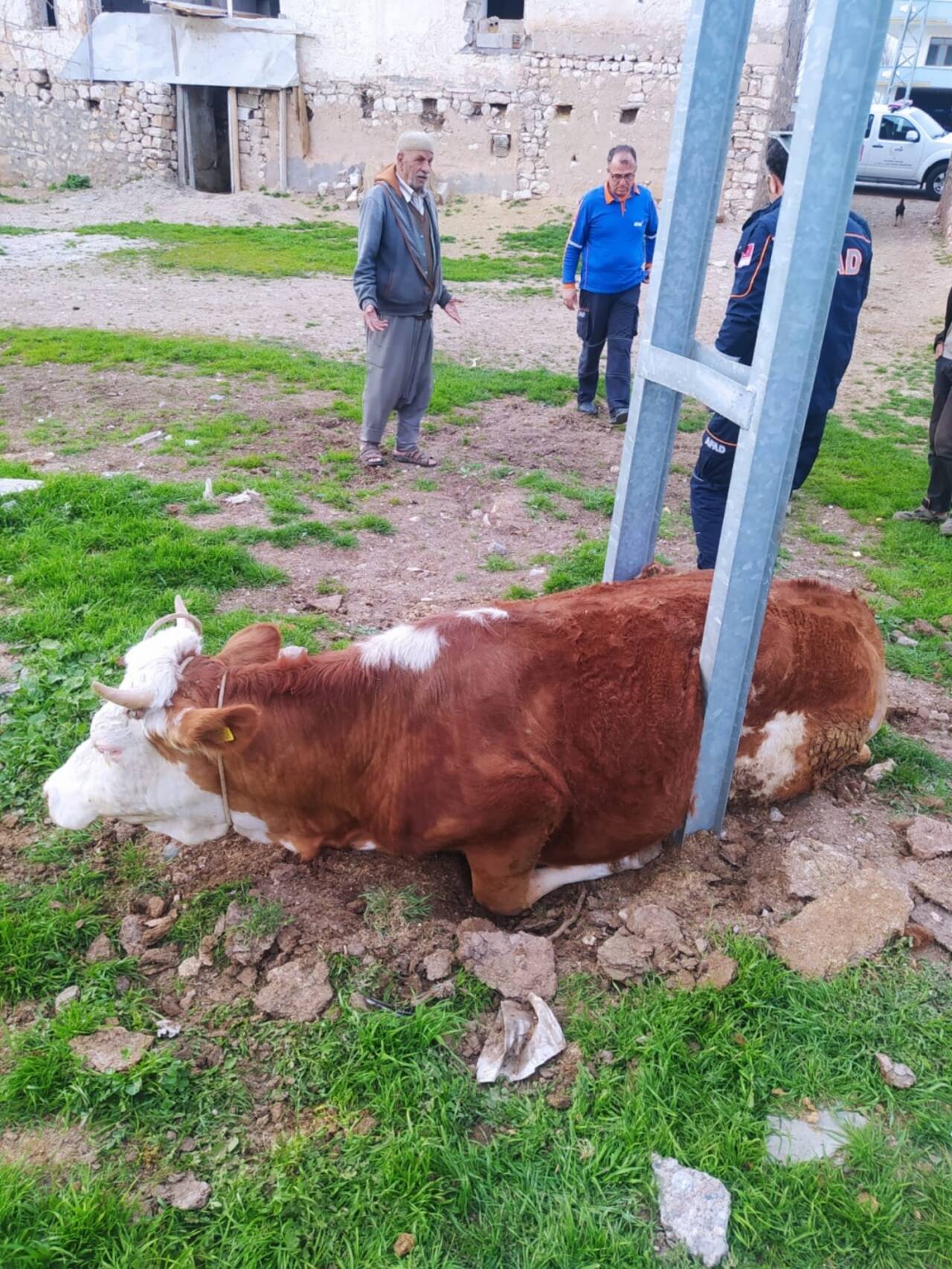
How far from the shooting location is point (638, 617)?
11.1 feet

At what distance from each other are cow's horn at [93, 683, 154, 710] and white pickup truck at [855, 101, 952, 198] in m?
26.1

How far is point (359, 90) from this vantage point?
23141 millimetres

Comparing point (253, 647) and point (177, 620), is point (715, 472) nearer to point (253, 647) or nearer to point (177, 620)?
point (253, 647)

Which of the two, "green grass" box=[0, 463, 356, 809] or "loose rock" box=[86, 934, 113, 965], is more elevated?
"green grass" box=[0, 463, 356, 809]

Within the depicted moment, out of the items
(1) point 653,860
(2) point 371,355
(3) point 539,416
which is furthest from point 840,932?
(3) point 539,416

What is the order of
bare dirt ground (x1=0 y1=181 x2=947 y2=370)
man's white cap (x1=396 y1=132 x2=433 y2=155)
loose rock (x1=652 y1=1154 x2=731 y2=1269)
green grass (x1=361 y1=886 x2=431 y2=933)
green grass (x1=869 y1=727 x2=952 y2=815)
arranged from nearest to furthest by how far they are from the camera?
loose rock (x1=652 y1=1154 x2=731 y2=1269) → green grass (x1=361 y1=886 x2=431 y2=933) → green grass (x1=869 y1=727 x2=952 y2=815) → man's white cap (x1=396 y1=132 x2=433 y2=155) → bare dirt ground (x1=0 y1=181 x2=947 y2=370)

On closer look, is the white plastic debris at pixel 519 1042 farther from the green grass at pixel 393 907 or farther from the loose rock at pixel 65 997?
the loose rock at pixel 65 997

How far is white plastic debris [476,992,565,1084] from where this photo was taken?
268cm

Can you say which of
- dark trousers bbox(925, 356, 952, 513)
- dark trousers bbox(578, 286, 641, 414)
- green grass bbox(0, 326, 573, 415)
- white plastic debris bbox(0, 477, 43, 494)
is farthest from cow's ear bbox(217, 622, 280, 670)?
dark trousers bbox(578, 286, 641, 414)

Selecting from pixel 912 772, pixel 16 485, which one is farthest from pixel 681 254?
pixel 16 485

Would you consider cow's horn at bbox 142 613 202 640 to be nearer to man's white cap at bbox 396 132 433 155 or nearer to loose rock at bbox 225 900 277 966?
loose rock at bbox 225 900 277 966

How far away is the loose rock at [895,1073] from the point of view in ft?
8.53

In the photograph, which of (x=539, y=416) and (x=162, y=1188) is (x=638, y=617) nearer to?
(x=162, y=1188)

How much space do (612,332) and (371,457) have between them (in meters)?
2.79
